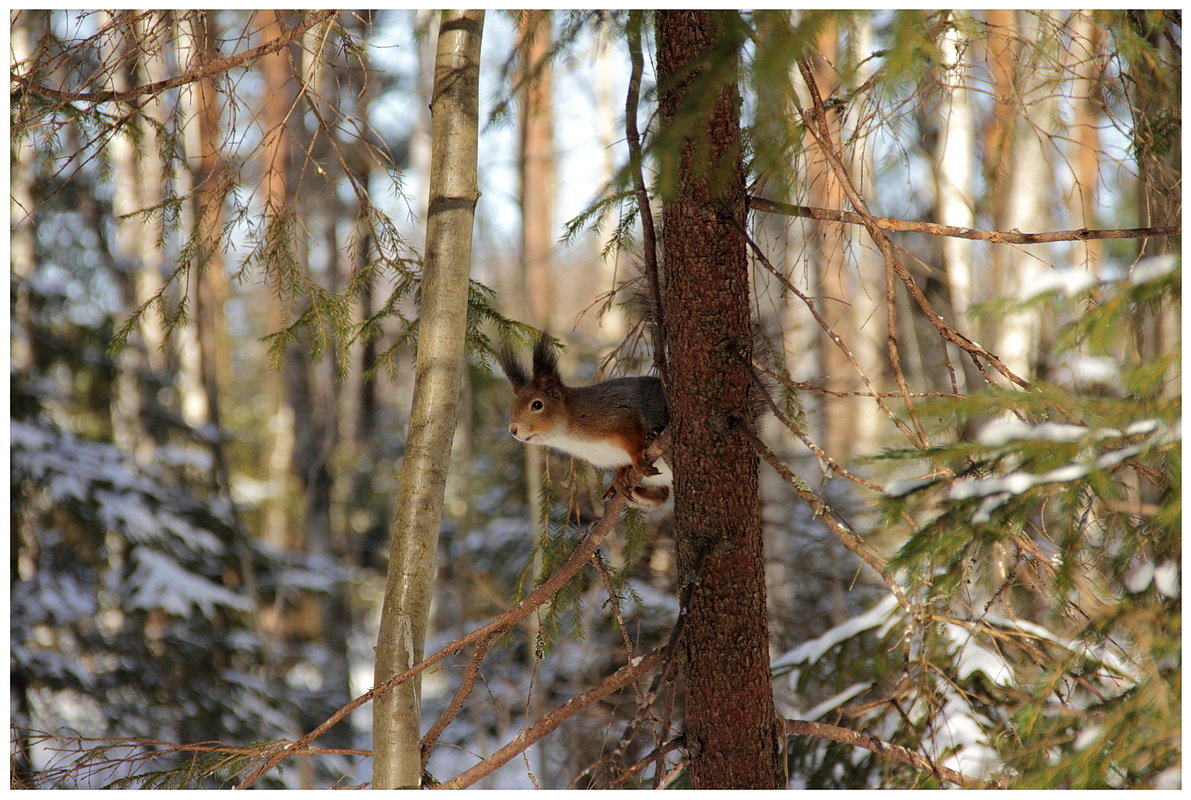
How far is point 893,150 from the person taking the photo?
7.01 feet

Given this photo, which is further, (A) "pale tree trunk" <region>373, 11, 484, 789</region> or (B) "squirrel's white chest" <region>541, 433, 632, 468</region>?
(B) "squirrel's white chest" <region>541, 433, 632, 468</region>

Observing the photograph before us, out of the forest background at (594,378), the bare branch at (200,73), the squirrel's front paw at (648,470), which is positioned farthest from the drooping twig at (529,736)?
the bare branch at (200,73)

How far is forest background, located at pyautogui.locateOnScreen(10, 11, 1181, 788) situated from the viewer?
1212mm

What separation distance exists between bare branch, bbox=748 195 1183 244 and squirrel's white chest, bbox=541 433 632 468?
39.4 inches

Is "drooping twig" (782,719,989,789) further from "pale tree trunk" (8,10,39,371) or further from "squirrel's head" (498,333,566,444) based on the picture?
"pale tree trunk" (8,10,39,371)

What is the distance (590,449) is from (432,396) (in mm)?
1012

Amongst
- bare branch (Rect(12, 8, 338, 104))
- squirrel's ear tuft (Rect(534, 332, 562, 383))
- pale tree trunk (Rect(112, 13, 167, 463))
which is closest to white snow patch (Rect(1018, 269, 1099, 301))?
A: squirrel's ear tuft (Rect(534, 332, 562, 383))

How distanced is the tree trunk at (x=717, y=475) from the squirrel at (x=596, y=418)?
68 centimetres

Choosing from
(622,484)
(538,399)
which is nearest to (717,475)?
(622,484)

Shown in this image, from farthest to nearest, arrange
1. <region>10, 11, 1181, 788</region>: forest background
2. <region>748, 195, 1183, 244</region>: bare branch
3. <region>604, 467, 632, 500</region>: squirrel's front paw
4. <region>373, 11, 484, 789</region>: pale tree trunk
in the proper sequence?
<region>604, 467, 632, 500</region>: squirrel's front paw → <region>373, 11, 484, 789</region>: pale tree trunk → <region>748, 195, 1183, 244</region>: bare branch → <region>10, 11, 1181, 788</region>: forest background

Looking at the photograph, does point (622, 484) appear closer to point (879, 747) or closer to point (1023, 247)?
point (879, 747)

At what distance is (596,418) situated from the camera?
2660mm

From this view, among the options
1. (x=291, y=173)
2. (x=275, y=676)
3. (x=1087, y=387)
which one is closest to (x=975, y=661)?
(x=1087, y=387)

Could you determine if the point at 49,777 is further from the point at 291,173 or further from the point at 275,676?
the point at 291,173
